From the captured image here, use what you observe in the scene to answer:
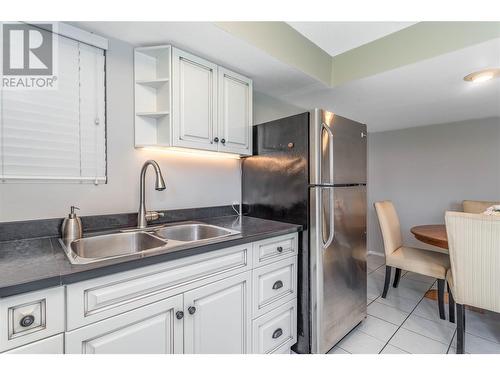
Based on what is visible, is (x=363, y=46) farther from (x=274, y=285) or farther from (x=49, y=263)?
(x=49, y=263)

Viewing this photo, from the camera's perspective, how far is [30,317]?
714 mm

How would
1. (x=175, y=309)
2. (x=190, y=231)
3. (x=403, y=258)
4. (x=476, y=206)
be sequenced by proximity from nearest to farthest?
(x=175, y=309)
(x=190, y=231)
(x=403, y=258)
(x=476, y=206)

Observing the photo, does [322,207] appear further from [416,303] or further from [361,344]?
[416,303]

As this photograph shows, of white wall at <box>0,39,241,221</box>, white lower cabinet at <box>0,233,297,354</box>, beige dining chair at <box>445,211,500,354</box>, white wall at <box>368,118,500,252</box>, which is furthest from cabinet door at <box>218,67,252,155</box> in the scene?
white wall at <box>368,118,500,252</box>

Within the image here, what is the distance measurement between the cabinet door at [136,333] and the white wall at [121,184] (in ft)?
2.45

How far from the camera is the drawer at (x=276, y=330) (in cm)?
137

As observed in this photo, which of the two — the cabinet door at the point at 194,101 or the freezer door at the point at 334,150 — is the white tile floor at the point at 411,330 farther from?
the cabinet door at the point at 194,101

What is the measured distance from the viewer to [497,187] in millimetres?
2906

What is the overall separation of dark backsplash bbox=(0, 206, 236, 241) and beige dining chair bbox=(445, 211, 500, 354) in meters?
1.78

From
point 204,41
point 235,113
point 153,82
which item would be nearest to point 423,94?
point 235,113

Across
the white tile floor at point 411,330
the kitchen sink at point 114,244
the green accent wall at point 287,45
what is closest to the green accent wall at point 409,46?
the green accent wall at point 287,45

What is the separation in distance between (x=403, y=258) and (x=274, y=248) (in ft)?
5.25

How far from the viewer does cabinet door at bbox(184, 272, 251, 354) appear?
108cm
